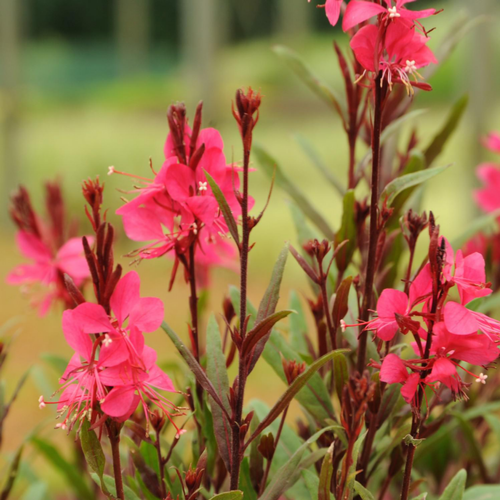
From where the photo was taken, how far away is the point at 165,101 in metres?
3.64

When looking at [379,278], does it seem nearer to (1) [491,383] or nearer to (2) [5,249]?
(1) [491,383]

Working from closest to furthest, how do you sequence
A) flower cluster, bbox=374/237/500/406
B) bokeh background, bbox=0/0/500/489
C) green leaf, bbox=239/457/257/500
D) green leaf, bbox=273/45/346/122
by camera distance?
flower cluster, bbox=374/237/500/406 < green leaf, bbox=239/457/257/500 < green leaf, bbox=273/45/346/122 < bokeh background, bbox=0/0/500/489

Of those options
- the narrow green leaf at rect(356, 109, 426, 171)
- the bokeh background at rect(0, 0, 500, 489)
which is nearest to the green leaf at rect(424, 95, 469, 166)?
the narrow green leaf at rect(356, 109, 426, 171)

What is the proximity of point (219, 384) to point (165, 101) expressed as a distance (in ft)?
10.9

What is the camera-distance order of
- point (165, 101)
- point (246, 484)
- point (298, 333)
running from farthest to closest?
point (165, 101) → point (298, 333) → point (246, 484)

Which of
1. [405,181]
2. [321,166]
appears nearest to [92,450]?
[405,181]

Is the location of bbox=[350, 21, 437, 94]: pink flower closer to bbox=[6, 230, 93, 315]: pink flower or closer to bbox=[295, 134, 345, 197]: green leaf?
bbox=[295, 134, 345, 197]: green leaf

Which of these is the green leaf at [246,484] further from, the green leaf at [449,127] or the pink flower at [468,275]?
the green leaf at [449,127]

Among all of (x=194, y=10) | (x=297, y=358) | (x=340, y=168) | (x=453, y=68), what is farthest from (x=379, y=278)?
(x=194, y=10)

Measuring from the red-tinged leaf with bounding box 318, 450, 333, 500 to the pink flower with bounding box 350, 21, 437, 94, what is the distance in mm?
216

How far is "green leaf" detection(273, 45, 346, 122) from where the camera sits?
62 centimetres

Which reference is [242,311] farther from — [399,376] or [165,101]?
[165,101]

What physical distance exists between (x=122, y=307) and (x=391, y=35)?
23cm

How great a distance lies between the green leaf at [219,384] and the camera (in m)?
0.45
